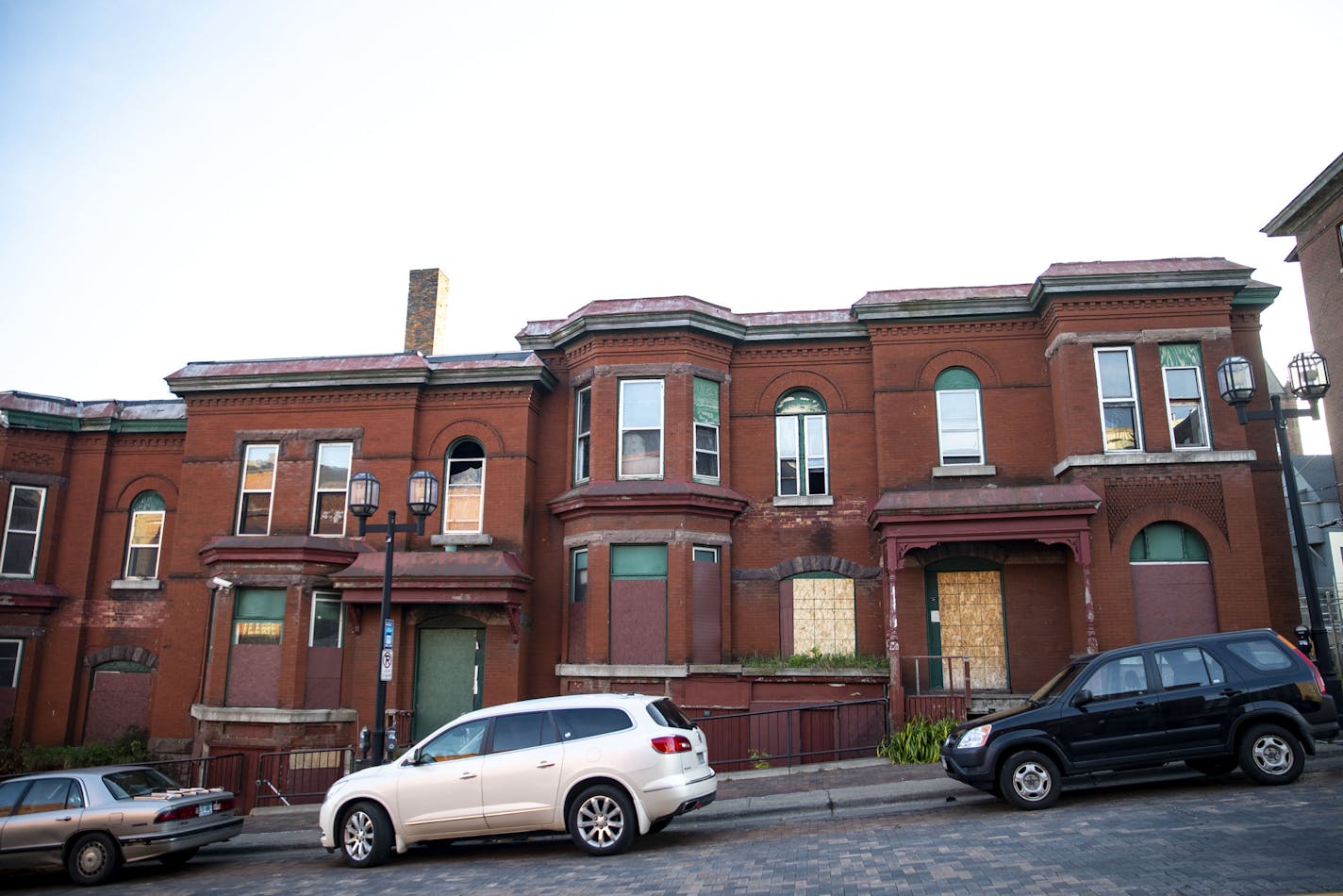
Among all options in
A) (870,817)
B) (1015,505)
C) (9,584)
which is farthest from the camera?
(9,584)

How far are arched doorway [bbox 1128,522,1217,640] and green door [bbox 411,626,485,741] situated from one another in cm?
1262

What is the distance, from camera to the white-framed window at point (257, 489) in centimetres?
2103

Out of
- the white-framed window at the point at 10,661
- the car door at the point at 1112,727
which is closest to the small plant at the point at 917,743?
the car door at the point at 1112,727

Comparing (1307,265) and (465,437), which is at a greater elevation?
(1307,265)

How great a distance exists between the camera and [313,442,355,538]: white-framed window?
20719 millimetres

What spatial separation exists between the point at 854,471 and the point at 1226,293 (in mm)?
7641

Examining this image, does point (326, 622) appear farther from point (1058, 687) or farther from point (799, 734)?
point (1058, 687)

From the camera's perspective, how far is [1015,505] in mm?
16891

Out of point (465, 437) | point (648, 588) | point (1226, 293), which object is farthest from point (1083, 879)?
point (465, 437)

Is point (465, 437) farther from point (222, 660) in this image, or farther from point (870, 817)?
point (870, 817)

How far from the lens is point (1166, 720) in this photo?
10.6 metres

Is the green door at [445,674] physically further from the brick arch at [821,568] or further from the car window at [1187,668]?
the car window at [1187,668]

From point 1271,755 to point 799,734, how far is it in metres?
8.07

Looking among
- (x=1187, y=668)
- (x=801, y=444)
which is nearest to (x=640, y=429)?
(x=801, y=444)
